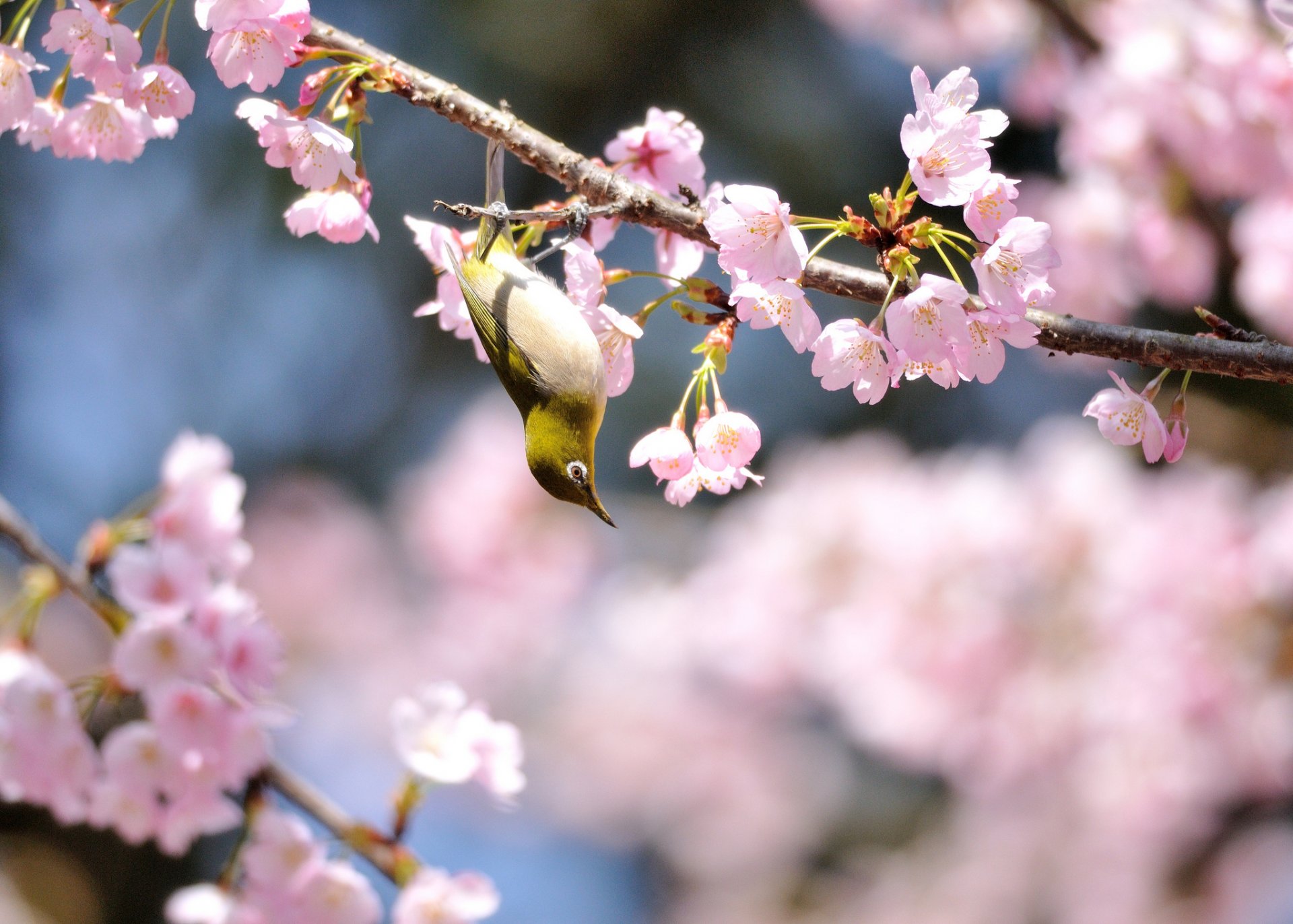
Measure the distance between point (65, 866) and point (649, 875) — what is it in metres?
4.13

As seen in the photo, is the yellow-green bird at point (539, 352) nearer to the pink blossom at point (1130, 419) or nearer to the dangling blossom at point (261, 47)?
the dangling blossom at point (261, 47)

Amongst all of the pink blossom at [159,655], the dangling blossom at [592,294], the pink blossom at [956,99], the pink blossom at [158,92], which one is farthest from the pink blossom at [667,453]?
the pink blossom at [159,655]

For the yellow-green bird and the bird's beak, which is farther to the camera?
the bird's beak

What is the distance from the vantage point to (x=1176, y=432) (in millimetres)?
1353

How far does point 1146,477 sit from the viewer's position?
5043mm

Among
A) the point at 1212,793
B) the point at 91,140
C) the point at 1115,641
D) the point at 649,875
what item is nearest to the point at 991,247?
the point at 91,140

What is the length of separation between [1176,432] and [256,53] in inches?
49.8

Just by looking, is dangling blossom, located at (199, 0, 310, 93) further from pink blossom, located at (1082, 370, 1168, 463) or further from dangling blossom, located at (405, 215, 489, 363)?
pink blossom, located at (1082, 370, 1168, 463)

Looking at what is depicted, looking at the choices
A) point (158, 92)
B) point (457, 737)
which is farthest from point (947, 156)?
point (457, 737)

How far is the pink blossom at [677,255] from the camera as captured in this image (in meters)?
1.50

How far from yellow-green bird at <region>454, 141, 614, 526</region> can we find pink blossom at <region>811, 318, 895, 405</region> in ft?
1.12

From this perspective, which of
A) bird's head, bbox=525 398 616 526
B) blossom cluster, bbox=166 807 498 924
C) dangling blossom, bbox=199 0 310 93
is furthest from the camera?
blossom cluster, bbox=166 807 498 924

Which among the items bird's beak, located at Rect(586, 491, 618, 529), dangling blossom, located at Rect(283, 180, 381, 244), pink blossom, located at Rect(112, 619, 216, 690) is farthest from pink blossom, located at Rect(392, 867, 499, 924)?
dangling blossom, located at Rect(283, 180, 381, 244)

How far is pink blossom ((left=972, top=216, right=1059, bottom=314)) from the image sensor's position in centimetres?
113
